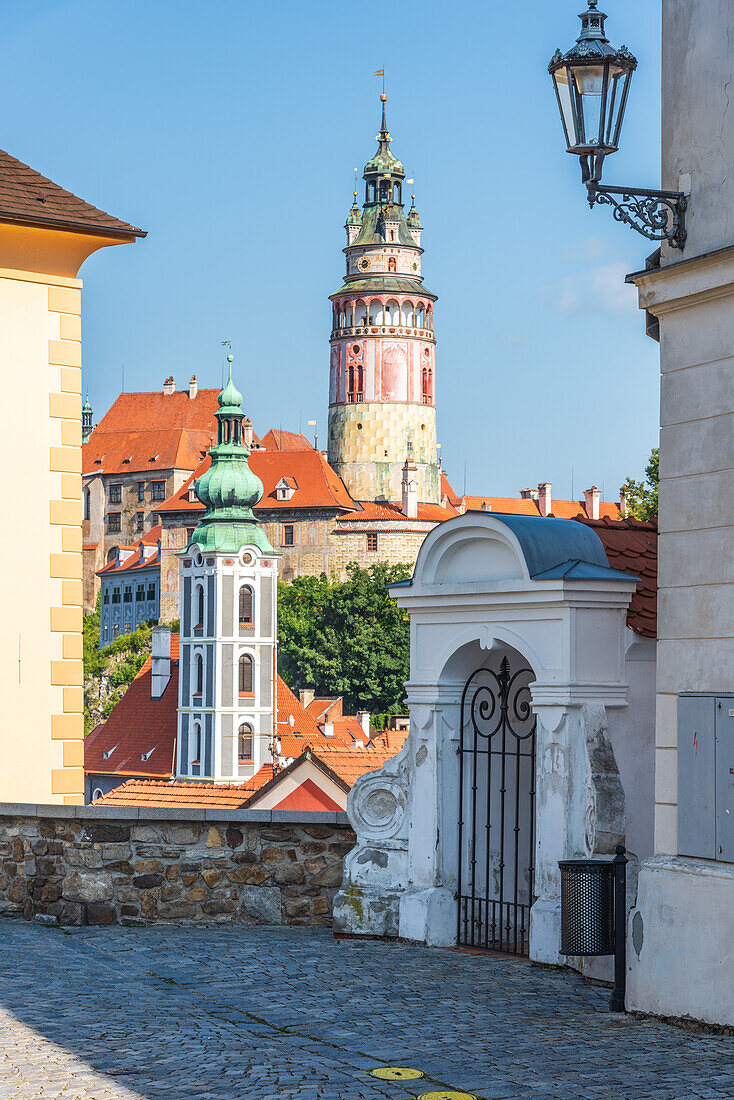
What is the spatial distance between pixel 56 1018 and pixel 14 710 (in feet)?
16.4

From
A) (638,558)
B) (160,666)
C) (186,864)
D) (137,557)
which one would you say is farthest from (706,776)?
(137,557)

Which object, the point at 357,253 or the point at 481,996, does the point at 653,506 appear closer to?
the point at 481,996

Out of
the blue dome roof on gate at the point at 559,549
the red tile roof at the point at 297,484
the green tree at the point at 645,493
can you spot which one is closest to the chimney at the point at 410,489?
the red tile roof at the point at 297,484

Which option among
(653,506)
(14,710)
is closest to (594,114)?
(14,710)

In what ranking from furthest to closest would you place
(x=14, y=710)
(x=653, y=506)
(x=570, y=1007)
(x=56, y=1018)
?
(x=653, y=506) < (x=14, y=710) < (x=570, y=1007) < (x=56, y=1018)

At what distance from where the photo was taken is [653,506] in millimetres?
34812

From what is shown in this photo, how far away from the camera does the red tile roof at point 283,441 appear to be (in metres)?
149

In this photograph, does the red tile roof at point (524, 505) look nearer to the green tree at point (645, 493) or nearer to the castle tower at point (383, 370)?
the castle tower at point (383, 370)

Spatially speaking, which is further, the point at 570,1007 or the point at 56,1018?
the point at 570,1007

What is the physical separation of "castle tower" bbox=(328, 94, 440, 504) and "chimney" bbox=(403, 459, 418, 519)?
709 millimetres

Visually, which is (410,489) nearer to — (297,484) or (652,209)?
(297,484)

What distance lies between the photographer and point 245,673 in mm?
95000

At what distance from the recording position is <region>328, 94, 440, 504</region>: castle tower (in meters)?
130

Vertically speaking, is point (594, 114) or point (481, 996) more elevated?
point (594, 114)
